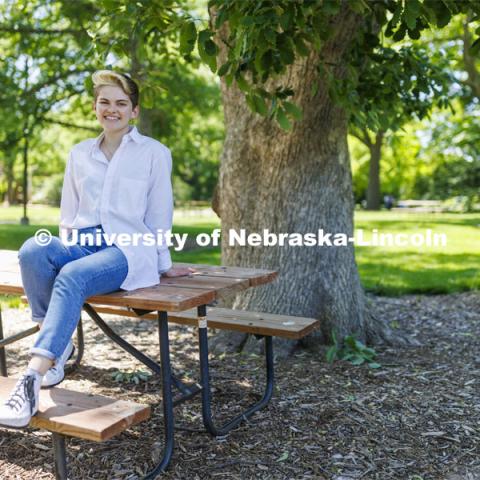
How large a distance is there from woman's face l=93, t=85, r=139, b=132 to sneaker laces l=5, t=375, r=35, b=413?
1.38 m

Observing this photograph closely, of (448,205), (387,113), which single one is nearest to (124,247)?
(387,113)

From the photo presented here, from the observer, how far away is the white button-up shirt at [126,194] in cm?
311

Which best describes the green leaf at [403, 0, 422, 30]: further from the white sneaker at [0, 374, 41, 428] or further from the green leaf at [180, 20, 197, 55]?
the white sneaker at [0, 374, 41, 428]

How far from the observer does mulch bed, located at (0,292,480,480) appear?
294cm

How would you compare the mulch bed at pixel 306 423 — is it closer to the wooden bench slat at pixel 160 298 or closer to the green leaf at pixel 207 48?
the wooden bench slat at pixel 160 298

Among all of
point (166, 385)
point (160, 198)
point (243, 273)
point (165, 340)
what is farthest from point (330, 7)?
point (166, 385)

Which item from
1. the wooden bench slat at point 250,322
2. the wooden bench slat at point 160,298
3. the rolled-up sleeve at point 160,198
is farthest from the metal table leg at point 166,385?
the wooden bench slat at point 250,322

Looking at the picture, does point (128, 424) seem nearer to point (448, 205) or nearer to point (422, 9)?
point (422, 9)

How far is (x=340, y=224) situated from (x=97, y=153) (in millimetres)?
2252

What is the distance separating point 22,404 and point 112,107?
5.13 feet

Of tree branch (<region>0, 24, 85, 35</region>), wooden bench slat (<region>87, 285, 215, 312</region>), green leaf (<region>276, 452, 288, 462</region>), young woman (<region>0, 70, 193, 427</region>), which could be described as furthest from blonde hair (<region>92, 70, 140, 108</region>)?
tree branch (<region>0, 24, 85, 35</region>)

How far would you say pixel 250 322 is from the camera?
12.2ft

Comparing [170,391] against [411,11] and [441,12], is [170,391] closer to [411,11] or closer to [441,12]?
[411,11]

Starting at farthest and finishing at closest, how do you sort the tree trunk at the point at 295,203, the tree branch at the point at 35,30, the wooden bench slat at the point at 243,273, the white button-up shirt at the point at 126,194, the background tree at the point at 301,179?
1. the tree branch at the point at 35,30
2. the tree trunk at the point at 295,203
3. the background tree at the point at 301,179
4. the wooden bench slat at the point at 243,273
5. the white button-up shirt at the point at 126,194
